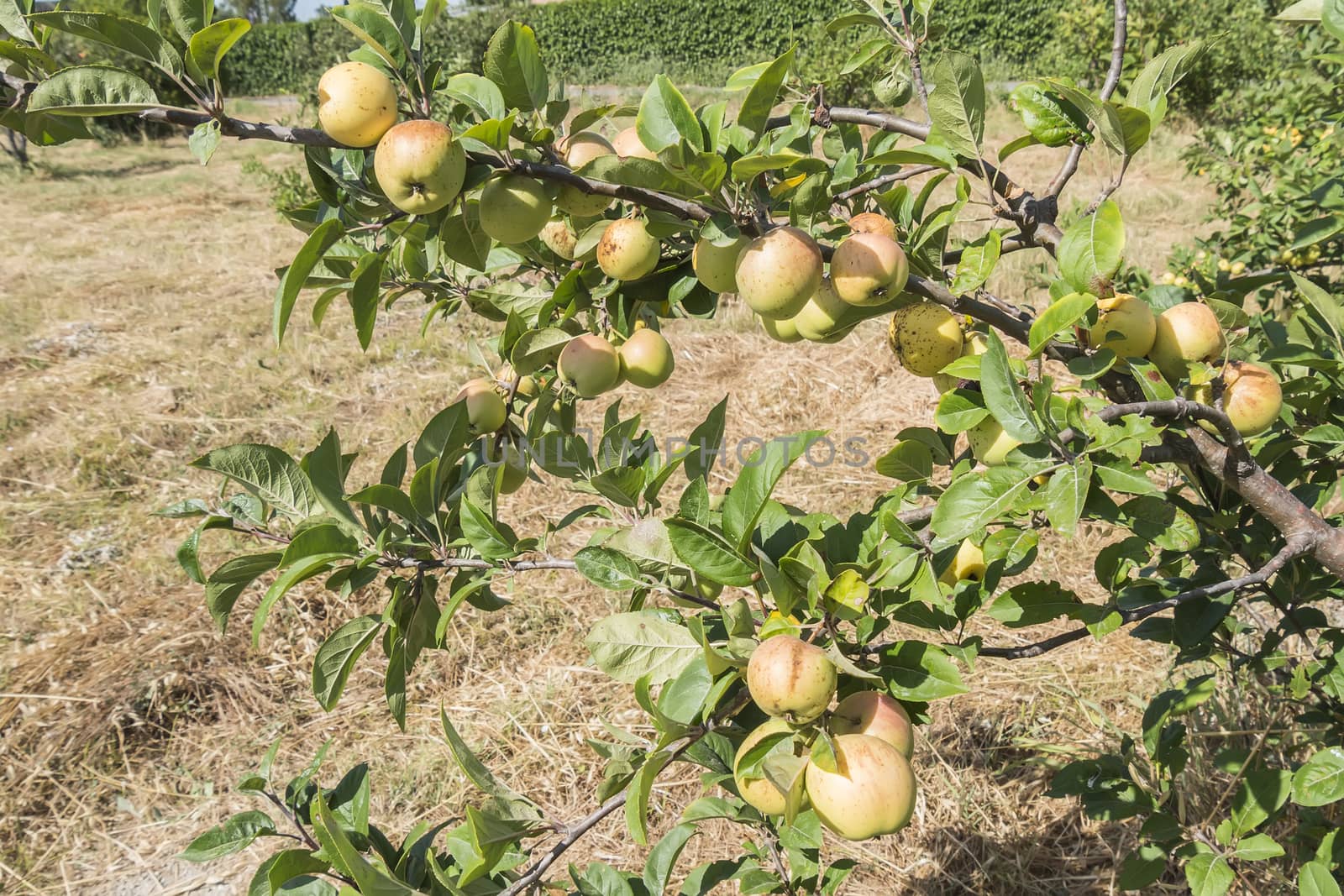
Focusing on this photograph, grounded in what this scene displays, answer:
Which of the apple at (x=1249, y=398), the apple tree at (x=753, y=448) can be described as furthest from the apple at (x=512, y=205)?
the apple at (x=1249, y=398)

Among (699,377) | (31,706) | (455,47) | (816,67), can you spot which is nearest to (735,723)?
(31,706)

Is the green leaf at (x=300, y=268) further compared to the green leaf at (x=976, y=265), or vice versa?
the green leaf at (x=976, y=265)

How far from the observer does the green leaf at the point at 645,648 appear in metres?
0.78

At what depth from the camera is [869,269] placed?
728mm

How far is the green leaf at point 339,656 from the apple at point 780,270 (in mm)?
495

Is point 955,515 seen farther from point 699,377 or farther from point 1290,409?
point 699,377

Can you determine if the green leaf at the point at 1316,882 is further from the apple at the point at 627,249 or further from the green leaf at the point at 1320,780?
the apple at the point at 627,249

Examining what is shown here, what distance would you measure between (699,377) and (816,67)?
7.14 m

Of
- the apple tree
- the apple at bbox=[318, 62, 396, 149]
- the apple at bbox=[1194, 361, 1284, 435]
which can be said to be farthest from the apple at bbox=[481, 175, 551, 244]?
the apple at bbox=[1194, 361, 1284, 435]

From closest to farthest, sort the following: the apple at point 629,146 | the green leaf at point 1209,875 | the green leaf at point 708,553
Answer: the green leaf at point 708,553 < the apple at point 629,146 < the green leaf at point 1209,875

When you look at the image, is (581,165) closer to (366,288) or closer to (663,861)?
(366,288)

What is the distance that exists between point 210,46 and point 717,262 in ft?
1.47

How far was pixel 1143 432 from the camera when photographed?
687mm

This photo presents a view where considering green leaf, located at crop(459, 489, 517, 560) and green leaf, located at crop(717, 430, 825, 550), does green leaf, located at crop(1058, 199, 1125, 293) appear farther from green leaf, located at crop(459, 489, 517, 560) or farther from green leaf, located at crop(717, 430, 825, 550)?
green leaf, located at crop(459, 489, 517, 560)
